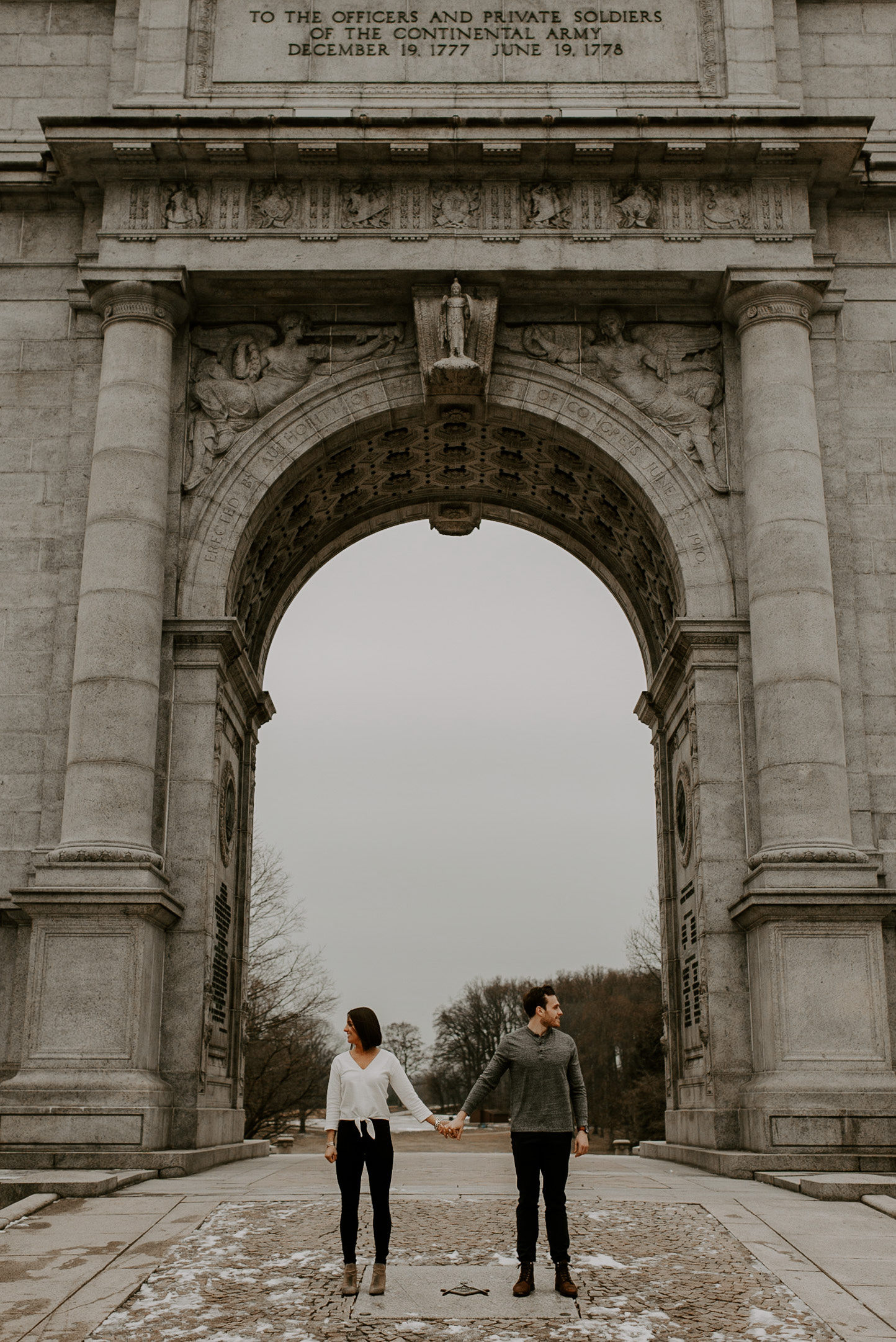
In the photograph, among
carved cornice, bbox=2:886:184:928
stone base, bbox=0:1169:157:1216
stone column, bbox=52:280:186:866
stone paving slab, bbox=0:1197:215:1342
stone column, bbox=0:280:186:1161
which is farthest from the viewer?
stone column, bbox=52:280:186:866

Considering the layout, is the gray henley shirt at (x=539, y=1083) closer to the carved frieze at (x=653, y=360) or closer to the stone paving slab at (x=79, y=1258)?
the stone paving slab at (x=79, y=1258)

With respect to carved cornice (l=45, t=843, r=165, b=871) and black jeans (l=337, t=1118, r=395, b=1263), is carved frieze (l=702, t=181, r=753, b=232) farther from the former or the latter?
black jeans (l=337, t=1118, r=395, b=1263)

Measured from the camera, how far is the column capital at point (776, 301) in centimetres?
2025

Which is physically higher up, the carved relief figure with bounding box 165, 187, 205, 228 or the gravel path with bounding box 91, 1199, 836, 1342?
the carved relief figure with bounding box 165, 187, 205, 228

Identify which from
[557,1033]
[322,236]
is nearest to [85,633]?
[322,236]

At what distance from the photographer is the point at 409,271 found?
67.6ft

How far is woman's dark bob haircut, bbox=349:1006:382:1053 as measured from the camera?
9219 mm

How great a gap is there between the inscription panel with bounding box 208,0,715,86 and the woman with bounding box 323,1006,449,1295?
1715 centimetres

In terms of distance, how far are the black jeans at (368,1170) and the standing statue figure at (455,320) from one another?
13.8 metres

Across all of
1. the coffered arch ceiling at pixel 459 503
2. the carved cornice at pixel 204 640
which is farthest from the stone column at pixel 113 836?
the coffered arch ceiling at pixel 459 503

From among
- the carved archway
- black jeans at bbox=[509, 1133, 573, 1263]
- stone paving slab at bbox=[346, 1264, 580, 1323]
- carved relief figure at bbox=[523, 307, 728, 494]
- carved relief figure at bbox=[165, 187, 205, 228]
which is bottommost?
stone paving slab at bbox=[346, 1264, 580, 1323]

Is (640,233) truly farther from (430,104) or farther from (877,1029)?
(877,1029)

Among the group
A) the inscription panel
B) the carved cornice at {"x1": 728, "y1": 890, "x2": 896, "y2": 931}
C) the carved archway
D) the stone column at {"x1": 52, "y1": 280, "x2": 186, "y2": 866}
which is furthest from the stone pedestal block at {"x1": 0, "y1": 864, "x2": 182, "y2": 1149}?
the inscription panel

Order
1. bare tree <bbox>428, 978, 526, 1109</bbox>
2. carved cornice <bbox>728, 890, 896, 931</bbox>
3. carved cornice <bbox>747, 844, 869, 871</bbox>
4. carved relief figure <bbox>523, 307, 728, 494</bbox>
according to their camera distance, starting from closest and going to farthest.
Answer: carved cornice <bbox>728, 890, 896, 931</bbox> → carved cornice <bbox>747, 844, 869, 871</bbox> → carved relief figure <bbox>523, 307, 728, 494</bbox> → bare tree <bbox>428, 978, 526, 1109</bbox>
